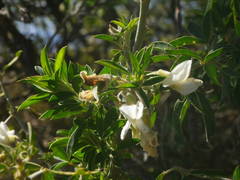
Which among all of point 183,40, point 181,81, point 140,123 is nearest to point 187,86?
point 181,81

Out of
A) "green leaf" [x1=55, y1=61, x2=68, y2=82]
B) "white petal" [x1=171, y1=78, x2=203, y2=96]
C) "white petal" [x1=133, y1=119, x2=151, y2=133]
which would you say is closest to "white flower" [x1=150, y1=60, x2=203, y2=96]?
"white petal" [x1=171, y1=78, x2=203, y2=96]

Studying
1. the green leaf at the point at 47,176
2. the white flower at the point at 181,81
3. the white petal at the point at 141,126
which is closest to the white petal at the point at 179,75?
the white flower at the point at 181,81

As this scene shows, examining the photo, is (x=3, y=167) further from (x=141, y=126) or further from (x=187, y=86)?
(x=187, y=86)

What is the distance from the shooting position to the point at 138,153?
1932 millimetres

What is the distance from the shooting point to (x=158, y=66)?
4.38 ft

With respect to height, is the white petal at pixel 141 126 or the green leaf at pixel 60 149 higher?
the white petal at pixel 141 126

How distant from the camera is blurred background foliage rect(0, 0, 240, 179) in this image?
4.09 ft

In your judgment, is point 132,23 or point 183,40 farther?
point 183,40

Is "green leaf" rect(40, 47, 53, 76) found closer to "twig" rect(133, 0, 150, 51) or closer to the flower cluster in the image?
the flower cluster

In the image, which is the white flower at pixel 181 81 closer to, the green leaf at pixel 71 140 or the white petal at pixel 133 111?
the white petal at pixel 133 111

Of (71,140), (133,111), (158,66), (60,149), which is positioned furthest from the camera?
(158,66)

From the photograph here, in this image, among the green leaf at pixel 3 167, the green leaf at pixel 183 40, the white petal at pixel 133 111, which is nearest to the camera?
the white petal at pixel 133 111

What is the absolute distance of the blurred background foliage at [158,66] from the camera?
1.25 meters

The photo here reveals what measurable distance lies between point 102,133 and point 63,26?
3.43ft
